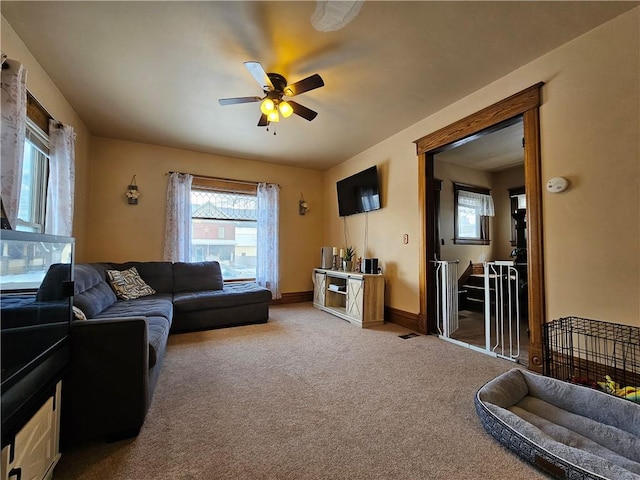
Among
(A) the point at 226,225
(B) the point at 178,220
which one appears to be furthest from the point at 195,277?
(A) the point at 226,225

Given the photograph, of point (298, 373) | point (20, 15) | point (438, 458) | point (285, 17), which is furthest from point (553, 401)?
point (20, 15)

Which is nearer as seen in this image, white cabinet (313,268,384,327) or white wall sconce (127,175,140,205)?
white cabinet (313,268,384,327)

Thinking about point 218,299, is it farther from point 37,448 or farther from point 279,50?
point 279,50

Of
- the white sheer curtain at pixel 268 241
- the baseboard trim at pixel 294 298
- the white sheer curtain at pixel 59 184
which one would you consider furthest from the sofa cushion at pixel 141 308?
the baseboard trim at pixel 294 298

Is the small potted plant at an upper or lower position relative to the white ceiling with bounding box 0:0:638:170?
lower

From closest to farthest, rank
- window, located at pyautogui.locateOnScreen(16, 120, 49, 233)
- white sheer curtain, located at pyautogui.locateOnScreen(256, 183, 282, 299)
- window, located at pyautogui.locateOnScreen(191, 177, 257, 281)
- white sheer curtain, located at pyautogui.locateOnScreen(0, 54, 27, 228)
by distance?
white sheer curtain, located at pyautogui.locateOnScreen(0, 54, 27, 228)
window, located at pyautogui.locateOnScreen(16, 120, 49, 233)
window, located at pyautogui.locateOnScreen(191, 177, 257, 281)
white sheer curtain, located at pyautogui.locateOnScreen(256, 183, 282, 299)

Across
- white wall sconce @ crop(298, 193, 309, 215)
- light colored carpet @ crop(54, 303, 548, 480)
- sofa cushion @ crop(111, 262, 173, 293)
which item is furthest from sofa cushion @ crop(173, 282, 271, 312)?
white wall sconce @ crop(298, 193, 309, 215)

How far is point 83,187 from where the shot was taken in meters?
3.64

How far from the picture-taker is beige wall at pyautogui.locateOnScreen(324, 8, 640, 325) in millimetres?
1882

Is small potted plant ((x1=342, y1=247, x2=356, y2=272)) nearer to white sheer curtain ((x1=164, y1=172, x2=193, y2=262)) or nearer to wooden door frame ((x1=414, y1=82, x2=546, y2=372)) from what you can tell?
wooden door frame ((x1=414, y1=82, x2=546, y2=372))

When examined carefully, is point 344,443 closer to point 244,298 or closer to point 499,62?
point 244,298

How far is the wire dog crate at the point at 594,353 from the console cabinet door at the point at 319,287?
2.99 meters

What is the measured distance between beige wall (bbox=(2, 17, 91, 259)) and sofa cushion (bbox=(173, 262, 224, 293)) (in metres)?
1.25

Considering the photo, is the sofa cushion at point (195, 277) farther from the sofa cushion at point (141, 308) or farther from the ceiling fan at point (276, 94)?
the ceiling fan at point (276, 94)
